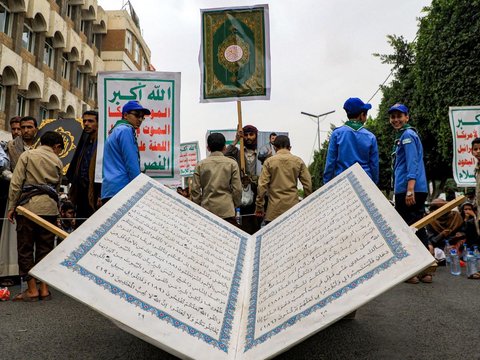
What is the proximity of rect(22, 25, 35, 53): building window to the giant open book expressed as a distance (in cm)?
1678

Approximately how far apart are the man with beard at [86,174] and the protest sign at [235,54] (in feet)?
4.09

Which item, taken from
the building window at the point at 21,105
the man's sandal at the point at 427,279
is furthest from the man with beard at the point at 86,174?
the building window at the point at 21,105

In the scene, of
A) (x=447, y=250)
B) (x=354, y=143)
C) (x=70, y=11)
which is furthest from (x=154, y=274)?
(x=70, y=11)

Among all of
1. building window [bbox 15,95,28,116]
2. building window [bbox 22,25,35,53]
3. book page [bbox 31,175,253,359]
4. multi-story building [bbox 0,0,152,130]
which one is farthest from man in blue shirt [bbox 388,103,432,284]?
building window [bbox 22,25,35,53]

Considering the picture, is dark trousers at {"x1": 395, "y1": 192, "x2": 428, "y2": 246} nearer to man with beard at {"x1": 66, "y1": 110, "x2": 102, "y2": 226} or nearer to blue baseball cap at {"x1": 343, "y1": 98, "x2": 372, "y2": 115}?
blue baseball cap at {"x1": 343, "y1": 98, "x2": 372, "y2": 115}

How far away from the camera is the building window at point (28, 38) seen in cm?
1568

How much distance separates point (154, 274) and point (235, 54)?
3476 mm

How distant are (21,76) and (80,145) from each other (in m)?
13.0

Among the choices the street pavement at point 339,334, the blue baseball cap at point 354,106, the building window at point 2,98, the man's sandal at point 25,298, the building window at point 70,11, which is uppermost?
the building window at point 70,11

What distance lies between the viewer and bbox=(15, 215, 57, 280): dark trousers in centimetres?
342

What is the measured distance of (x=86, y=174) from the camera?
417cm

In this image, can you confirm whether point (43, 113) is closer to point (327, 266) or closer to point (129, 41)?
point (129, 41)

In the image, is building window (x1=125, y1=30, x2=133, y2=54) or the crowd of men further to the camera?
building window (x1=125, y1=30, x2=133, y2=54)

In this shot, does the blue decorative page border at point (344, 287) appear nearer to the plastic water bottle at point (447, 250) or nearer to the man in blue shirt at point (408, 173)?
the man in blue shirt at point (408, 173)
